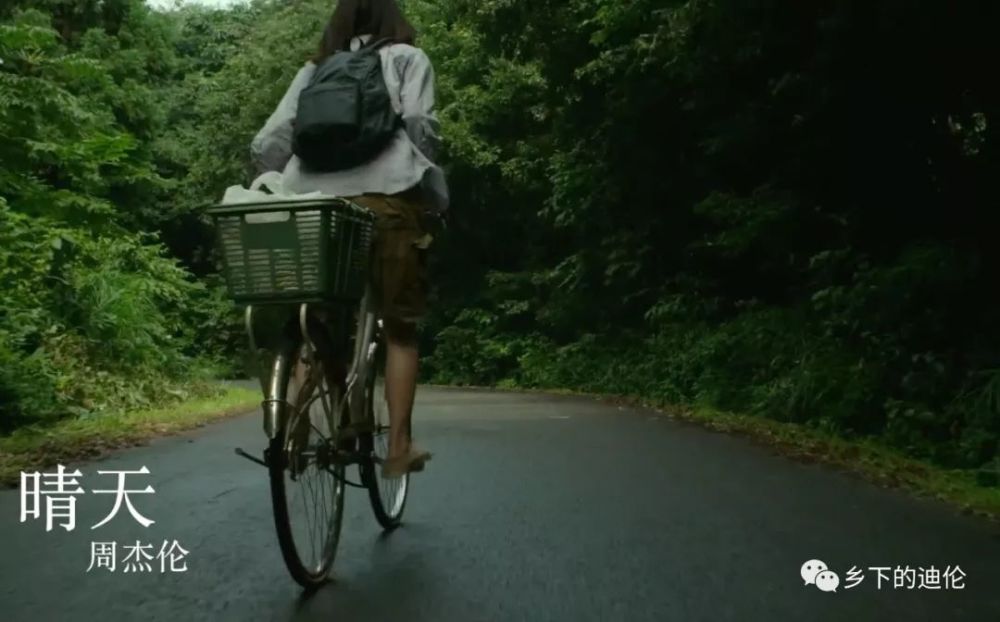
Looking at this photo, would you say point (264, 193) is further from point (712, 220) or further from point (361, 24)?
point (712, 220)

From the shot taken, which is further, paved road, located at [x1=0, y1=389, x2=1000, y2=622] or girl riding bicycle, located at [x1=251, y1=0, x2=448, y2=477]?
girl riding bicycle, located at [x1=251, y1=0, x2=448, y2=477]

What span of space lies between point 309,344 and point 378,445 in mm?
895

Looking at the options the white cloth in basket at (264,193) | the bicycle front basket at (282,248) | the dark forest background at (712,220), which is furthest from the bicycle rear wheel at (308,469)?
the dark forest background at (712,220)

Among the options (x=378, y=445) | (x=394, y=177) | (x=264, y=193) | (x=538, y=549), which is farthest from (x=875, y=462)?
(x=264, y=193)

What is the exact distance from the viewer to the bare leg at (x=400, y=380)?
4051 mm

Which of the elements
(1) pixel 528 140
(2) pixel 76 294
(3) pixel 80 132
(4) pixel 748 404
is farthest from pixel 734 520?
(1) pixel 528 140

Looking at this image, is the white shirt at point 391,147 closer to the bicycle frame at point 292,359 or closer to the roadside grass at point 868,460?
the bicycle frame at point 292,359

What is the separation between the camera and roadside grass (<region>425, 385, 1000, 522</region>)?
18.2ft

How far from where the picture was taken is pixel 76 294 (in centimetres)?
1178

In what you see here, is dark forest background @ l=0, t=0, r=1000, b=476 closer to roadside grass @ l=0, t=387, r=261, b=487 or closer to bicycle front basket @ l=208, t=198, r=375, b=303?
roadside grass @ l=0, t=387, r=261, b=487

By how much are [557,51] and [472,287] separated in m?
11.3

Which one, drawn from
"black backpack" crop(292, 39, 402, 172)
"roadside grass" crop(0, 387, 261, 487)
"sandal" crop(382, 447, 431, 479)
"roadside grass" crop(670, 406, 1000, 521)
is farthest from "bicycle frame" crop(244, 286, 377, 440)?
"roadside grass" crop(670, 406, 1000, 521)

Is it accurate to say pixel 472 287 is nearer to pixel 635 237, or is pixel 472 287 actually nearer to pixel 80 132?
pixel 635 237

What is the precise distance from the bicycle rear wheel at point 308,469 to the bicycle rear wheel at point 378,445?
268 mm
